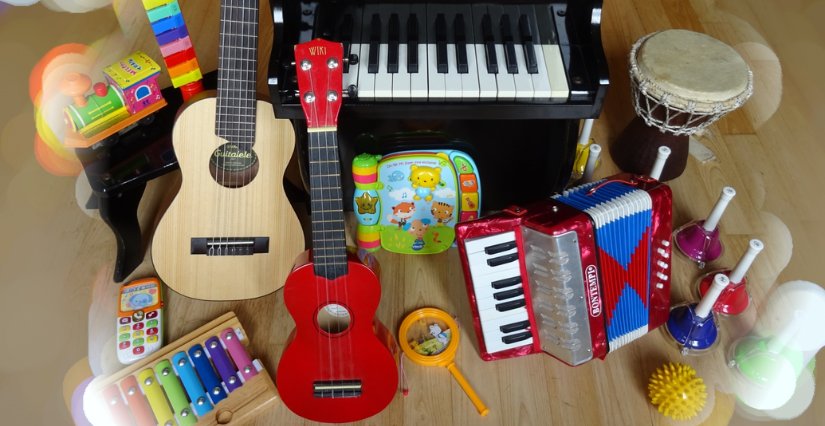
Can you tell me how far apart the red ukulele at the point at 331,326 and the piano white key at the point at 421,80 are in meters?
0.24

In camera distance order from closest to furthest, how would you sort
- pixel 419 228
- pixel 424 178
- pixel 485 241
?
pixel 485 241, pixel 424 178, pixel 419 228

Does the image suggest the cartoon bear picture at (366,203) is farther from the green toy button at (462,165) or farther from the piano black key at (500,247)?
the piano black key at (500,247)

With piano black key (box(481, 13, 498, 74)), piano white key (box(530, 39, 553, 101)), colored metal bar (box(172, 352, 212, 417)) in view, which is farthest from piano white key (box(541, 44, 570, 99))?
colored metal bar (box(172, 352, 212, 417))

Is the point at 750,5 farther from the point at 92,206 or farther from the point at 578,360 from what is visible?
the point at 92,206

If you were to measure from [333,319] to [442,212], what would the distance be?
56 centimetres

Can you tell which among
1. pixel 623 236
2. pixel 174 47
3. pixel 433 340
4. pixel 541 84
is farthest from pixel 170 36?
pixel 623 236

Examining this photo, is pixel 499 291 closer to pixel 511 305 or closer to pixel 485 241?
pixel 511 305

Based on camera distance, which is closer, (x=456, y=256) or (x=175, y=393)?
(x=175, y=393)

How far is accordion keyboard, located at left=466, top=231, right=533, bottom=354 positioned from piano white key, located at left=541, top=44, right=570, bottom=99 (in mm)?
397

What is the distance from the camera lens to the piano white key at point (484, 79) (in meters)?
1.70

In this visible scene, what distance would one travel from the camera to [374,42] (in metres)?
1.78

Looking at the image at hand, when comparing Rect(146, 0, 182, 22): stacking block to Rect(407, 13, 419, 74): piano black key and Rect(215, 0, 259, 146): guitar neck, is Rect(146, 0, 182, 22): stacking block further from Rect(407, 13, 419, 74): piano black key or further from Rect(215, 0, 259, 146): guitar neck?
Rect(407, 13, 419, 74): piano black key

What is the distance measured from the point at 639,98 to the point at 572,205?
0.73 metres

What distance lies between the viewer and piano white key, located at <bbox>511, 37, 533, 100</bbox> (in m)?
1.70
